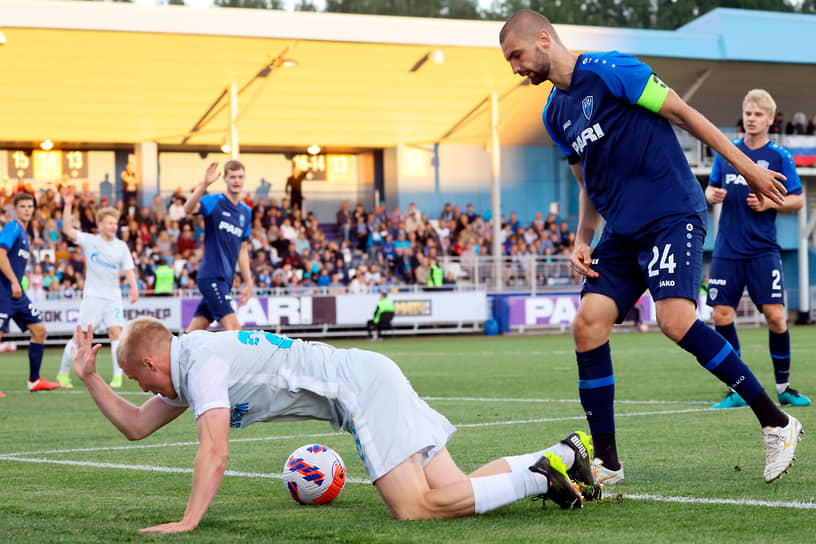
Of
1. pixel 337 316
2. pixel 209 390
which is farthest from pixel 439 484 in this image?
pixel 337 316

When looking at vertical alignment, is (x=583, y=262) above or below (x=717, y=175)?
below

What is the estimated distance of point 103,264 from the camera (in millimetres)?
13156

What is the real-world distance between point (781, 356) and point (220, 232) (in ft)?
18.9

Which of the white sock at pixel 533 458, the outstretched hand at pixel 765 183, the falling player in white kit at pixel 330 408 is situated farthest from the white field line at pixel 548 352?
the falling player in white kit at pixel 330 408

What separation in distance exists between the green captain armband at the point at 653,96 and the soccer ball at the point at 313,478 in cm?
216

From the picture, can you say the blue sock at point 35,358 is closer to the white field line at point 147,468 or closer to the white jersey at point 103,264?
the white jersey at point 103,264

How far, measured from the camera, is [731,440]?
6680 millimetres

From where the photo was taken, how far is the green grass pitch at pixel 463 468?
411cm

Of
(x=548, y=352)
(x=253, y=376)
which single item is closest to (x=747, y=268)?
(x=253, y=376)

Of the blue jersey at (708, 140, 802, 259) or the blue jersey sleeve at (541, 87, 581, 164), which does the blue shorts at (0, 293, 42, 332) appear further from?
the blue jersey sleeve at (541, 87, 581, 164)

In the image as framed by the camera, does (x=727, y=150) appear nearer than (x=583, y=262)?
Yes

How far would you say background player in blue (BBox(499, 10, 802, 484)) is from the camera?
5.04 metres

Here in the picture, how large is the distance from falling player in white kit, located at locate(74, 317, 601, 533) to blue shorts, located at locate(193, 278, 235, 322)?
705 cm

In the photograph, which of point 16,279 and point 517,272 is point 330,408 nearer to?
point 16,279
